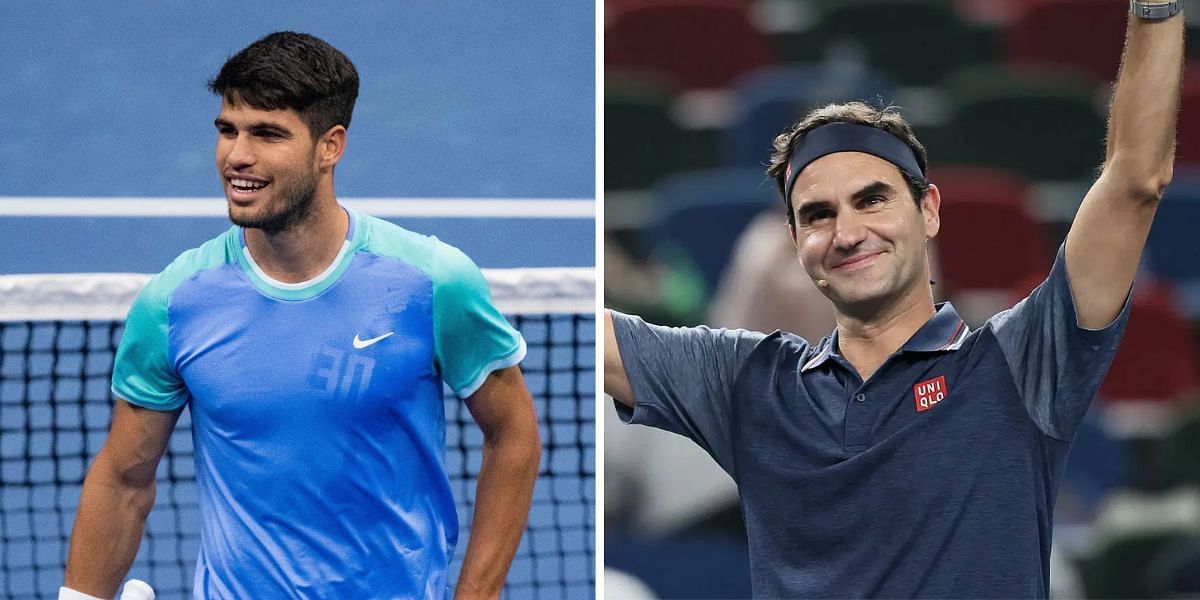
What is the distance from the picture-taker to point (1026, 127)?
455 cm

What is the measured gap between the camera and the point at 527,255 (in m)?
3.67

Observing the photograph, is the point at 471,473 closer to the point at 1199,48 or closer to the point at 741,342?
the point at 741,342

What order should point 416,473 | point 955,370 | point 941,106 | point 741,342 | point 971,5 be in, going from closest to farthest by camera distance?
1. point 955,370
2. point 741,342
3. point 416,473
4. point 941,106
5. point 971,5

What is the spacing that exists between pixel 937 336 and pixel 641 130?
221 centimetres

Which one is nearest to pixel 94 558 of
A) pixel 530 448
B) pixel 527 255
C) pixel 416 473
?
pixel 416 473

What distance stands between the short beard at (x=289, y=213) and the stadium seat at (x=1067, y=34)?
302cm

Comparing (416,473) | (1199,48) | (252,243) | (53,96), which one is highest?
(1199,48)

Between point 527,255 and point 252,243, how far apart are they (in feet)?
3.78

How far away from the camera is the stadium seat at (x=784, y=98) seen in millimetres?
4203

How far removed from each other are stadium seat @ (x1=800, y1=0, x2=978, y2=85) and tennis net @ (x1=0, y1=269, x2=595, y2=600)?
5.65 ft

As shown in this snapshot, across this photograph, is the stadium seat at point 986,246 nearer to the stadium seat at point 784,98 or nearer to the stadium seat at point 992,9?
the stadium seat at point 784,98

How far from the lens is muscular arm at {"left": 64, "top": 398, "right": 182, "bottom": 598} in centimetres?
258

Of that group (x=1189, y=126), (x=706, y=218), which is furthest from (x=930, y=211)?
(x=1189, y=126)

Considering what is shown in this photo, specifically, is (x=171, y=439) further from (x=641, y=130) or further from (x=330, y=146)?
(x=641, y=130)
